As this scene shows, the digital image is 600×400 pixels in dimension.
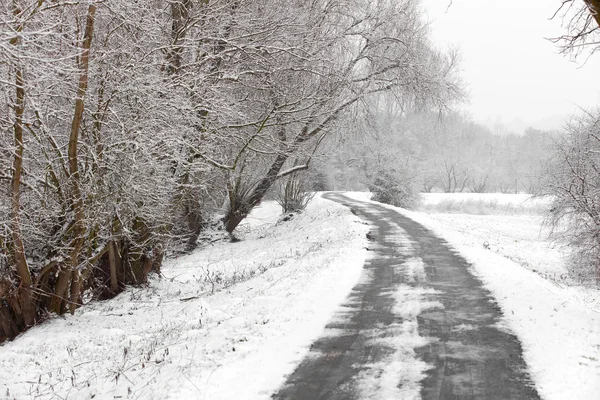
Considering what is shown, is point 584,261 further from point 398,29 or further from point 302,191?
point 302,191

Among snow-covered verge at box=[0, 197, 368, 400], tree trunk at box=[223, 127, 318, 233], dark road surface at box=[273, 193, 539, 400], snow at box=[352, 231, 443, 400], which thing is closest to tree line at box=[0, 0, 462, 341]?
snow-covered verge at box=[0, 197, 368, 400]

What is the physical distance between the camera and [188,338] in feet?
21.5

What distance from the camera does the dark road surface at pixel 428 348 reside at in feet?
15.0

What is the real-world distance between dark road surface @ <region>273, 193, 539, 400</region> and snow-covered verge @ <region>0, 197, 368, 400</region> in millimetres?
303

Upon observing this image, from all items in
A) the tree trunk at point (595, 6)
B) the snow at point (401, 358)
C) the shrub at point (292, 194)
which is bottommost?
the snow at point (401, 358)

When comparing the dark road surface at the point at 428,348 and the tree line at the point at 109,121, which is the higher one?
the tree line at the point at 109,121

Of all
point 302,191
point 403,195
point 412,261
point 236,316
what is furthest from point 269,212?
point 236,316

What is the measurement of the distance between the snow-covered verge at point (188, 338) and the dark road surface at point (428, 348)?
0.99ft

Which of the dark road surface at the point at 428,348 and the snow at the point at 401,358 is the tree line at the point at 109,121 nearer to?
the dark road surface at the point at 428,348

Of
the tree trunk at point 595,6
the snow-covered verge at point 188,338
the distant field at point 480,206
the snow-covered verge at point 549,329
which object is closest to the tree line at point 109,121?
the snow-covered verge at point 188,338

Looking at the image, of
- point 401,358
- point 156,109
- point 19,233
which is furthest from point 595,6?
point 19,233

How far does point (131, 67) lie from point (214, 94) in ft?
9.62

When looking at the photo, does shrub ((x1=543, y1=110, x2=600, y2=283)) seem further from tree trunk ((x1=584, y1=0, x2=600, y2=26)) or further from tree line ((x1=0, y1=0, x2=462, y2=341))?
tree trunk ((x1=584, y1=0, x2=600, y2=26))

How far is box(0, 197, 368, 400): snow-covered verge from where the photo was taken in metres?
4.99
